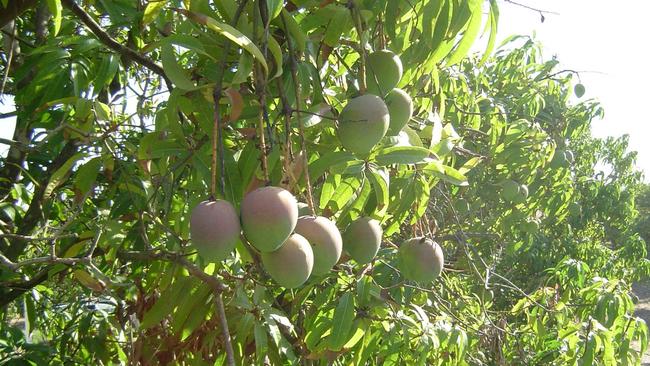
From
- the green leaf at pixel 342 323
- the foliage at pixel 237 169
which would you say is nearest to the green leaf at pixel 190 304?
the foliage at pixel 237 169

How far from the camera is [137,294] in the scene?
1.78 meters

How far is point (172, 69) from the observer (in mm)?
803

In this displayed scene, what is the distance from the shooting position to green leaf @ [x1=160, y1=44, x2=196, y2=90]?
0.80 metres

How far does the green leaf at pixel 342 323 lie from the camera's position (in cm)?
132

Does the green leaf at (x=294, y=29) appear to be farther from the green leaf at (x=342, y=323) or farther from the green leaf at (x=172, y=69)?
the green leaf at (x=342, y=323)

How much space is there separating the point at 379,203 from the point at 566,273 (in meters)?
2.70

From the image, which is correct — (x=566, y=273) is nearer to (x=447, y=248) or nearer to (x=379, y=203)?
(x=447, y=248)

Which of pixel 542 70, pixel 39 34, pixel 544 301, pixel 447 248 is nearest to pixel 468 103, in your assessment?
pixel 544 301

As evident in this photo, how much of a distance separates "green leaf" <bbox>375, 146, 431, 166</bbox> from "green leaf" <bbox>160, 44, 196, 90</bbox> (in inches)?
13.2

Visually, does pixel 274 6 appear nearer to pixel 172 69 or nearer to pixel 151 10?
pixel 172 69

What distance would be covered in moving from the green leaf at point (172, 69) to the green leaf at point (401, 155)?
34 cm

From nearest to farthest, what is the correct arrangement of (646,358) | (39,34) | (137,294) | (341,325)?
1. (341,325)
2. (137,294)
3. (39,34)
4. (646,358)

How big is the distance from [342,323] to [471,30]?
2.32ft

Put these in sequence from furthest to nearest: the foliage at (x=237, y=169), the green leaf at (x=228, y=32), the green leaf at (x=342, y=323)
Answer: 1. the green leaf at (x=342, y=323)
2. the foliage at (x=237, y=169)
3. the green leaf at (x=228, y=32)
